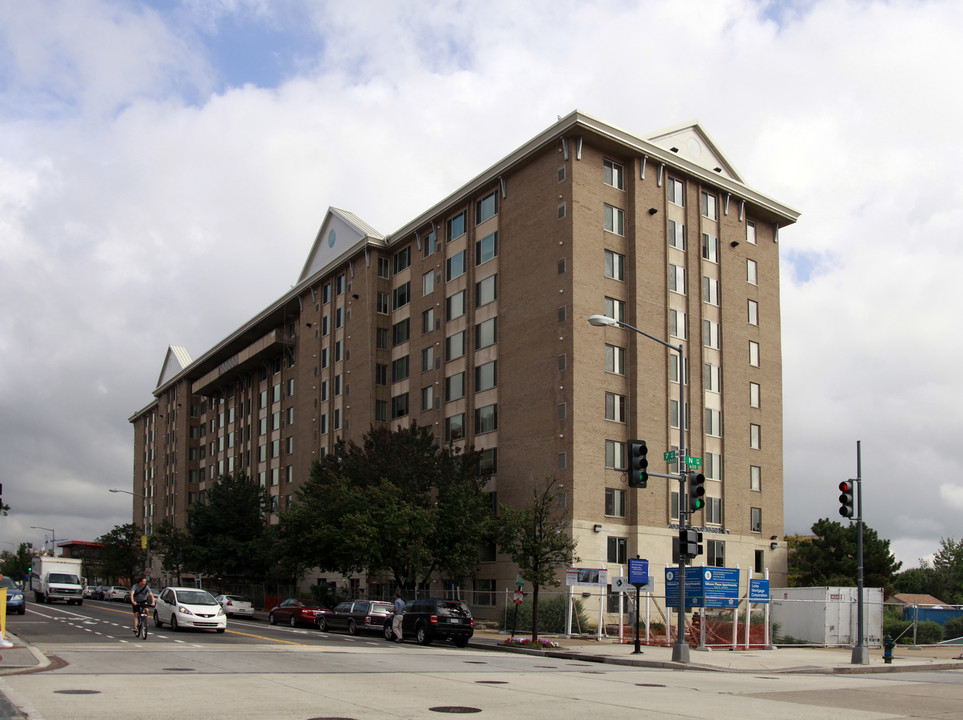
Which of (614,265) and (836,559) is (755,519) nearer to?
(836,559)

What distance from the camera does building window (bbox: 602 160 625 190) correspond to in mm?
50219

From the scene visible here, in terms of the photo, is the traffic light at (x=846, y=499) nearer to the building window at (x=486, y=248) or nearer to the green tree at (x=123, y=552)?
the building window at (x=486, y=248)

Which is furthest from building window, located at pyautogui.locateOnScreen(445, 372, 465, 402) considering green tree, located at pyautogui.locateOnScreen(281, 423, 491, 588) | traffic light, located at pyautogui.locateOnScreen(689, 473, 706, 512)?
traffic light, located at pyautogui.locateOnScreen(689, 473, 706, 512)

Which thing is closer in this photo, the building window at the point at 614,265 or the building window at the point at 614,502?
the building window at the point at 614,502

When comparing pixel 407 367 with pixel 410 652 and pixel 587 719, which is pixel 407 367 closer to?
pixel 410 652

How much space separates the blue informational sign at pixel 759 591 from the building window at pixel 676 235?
22.5 metres

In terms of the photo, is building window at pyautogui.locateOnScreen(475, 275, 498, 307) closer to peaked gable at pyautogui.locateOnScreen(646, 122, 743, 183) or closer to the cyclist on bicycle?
peaked gable at pyautogui.locateOnScreen(646, 122, 743, 183)

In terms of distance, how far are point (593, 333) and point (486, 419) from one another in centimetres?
837

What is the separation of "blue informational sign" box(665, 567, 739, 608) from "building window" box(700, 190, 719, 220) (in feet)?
90.0

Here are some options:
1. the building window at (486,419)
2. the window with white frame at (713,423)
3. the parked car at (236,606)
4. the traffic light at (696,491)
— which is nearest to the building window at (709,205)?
the window with white frame at (713,423)

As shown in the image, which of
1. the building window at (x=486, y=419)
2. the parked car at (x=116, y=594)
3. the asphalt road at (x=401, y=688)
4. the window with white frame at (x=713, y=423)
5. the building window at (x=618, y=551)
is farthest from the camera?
the parked car at (x=116, y=594)

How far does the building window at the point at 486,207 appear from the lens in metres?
54.3

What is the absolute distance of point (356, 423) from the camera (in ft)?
211

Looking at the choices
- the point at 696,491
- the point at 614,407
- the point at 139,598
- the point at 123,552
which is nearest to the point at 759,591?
the point at 696,491
